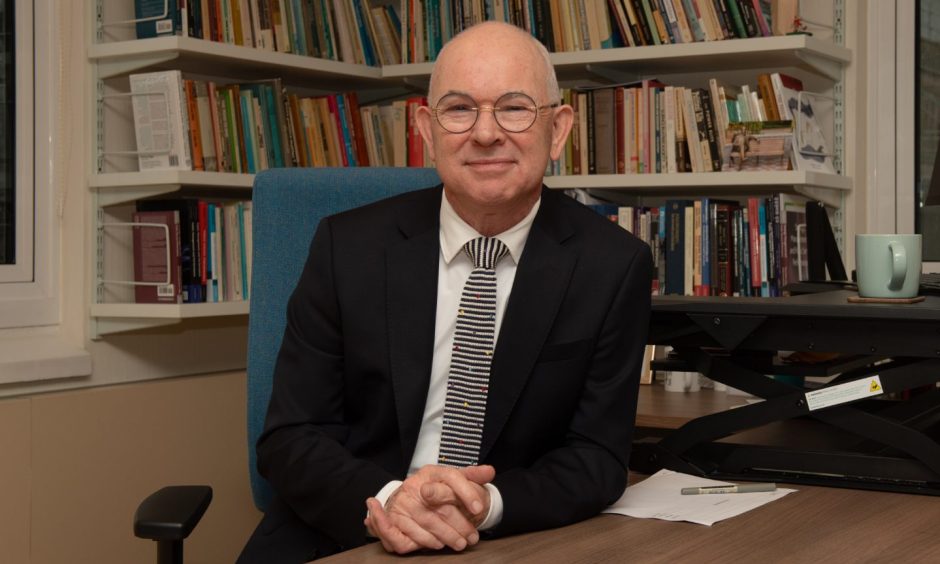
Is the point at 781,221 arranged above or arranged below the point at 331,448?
above

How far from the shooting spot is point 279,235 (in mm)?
1671

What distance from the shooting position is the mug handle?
147 cm

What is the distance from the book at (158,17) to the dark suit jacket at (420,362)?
136 cm

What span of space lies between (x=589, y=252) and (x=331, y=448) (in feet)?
1.35

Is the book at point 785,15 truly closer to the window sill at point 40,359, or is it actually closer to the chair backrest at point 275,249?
the chair backrest at point 275,249

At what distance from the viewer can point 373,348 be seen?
1397 mm

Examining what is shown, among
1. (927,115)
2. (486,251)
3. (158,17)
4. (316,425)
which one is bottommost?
(316,425)

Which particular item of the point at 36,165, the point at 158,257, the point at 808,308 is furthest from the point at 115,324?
the point at 808,308

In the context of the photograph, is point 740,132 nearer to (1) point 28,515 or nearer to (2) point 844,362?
(2) point 844,362

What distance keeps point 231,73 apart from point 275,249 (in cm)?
139

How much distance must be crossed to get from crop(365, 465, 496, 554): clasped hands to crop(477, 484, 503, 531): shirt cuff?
12mm

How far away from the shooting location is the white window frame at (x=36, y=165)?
259 centimetres

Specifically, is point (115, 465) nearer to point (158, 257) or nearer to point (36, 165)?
point (158, 257)

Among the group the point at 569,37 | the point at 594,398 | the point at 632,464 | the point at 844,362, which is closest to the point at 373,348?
the point at 594,398
